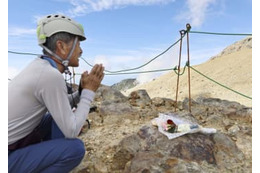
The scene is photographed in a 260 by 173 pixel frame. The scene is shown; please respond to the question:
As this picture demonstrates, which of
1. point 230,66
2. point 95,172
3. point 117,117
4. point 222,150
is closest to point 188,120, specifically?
point 222,150

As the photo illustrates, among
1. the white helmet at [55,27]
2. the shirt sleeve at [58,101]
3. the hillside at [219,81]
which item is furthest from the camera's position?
the hillside at [219,81]

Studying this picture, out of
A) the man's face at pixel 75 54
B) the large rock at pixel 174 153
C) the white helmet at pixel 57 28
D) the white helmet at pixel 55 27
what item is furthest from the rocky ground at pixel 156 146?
the white helmet at pixel 55 27

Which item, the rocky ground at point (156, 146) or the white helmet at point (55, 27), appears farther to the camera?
the rocky ground at point (156, 146)

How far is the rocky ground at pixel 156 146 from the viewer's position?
2.79 metres

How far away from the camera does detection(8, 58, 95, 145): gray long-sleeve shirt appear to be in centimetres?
196

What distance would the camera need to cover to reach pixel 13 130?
81.2 inches

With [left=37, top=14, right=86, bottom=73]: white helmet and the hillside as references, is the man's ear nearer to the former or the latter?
[left=37, top=14, right=86, bottom=73]: white helmet

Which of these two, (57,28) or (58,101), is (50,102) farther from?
(57,28)

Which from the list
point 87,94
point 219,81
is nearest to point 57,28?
point 87,94

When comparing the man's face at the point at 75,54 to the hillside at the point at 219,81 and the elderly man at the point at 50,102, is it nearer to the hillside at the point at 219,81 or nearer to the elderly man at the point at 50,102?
the elderly man at the point at 50,102

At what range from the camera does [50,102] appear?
6.46 ft

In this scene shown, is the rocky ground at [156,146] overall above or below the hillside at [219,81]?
below

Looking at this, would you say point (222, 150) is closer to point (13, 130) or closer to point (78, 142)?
point (78, 142)

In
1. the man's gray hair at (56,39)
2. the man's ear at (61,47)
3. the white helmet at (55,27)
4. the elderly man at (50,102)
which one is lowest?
the elderly man at (50,102)
